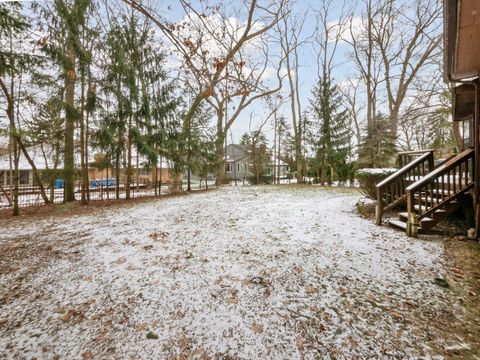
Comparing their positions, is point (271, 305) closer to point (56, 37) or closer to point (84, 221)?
point (84, 221)

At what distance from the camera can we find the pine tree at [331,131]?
63.1 ft

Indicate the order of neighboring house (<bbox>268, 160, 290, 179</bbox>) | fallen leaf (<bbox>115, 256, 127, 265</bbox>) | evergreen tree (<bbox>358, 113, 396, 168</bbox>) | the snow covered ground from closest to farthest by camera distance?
the snow covered ground
fallen leaf (<bbox>115, 256, 127, 265</bbox>)
evergreen tree (<bbox>358, 113, 396, 168</bbox>)
neighboring house (<bbox>268, 160, 290, 179</bbox>)

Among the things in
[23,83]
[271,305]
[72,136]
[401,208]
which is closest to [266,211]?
[401,208]

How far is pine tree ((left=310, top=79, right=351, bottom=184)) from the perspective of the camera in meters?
19.2

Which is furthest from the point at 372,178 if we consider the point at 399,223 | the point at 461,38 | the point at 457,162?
the point at 461,38

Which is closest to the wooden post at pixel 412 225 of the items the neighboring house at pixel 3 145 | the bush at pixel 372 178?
the bush at pixel 372 178

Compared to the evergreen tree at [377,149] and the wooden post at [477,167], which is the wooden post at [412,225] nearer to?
the wooden post at [477,167]

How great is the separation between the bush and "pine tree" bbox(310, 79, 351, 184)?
12.7 meters

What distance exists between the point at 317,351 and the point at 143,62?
516 inches

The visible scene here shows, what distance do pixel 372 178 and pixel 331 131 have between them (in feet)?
45.7

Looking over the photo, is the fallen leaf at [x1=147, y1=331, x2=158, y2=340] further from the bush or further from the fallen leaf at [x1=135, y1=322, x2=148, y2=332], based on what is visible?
the bush

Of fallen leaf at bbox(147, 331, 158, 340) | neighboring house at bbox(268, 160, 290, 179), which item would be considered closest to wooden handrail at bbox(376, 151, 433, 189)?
fallen leaf at bbox(147, 331, 158, 340)

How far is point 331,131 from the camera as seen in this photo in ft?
63.3

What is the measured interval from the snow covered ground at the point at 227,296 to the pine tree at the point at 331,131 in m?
15.3
